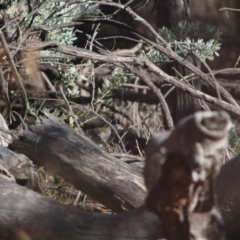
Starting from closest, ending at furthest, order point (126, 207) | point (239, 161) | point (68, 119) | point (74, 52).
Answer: point (239, 161) → point (126, 207) → point (74, 52) → point (68, 119)

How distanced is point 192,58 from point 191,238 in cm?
278

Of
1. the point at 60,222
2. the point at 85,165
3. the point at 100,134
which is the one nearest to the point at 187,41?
the point at 100,134

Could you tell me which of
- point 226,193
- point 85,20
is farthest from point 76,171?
point 85,20

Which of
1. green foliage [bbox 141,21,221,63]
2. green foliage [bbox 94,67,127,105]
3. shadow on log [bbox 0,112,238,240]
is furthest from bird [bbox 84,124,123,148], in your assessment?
shadow on log [bbox 0,112,238,240]

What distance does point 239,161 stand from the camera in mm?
2570

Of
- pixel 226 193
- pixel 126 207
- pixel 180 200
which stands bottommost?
pixel 126 207

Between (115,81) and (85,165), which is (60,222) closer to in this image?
(85,165)

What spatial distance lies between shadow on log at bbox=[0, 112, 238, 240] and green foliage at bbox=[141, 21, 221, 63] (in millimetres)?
1251

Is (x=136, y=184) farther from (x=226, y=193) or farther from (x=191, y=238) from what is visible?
(x=191, y=238)

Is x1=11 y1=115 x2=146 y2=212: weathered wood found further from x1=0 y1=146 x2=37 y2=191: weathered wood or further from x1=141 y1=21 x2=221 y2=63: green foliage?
x1=141 y1=21 x2=221 y2=63: green foliage

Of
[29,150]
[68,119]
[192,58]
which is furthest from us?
[192,58]

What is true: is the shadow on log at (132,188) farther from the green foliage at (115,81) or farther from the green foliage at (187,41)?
the green foliage at (187,41)

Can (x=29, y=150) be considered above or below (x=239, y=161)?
below

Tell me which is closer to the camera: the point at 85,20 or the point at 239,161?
the point at 239,161
